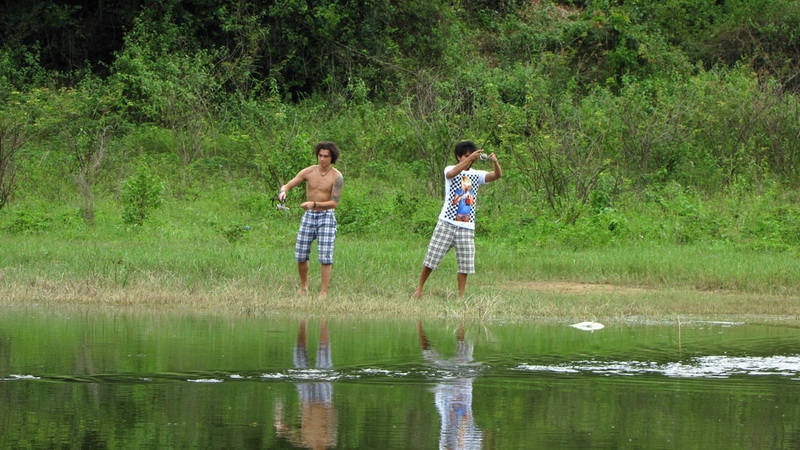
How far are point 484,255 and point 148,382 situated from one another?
7.83m

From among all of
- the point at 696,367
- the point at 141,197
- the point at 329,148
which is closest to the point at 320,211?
the point at 329,148

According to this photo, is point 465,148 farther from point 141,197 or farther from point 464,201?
point 141,197

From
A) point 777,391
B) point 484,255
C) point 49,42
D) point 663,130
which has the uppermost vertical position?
point 49,42

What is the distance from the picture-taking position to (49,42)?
88.5ft

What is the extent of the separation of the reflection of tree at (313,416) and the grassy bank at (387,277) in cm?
281

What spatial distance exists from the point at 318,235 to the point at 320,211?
256 millimetres

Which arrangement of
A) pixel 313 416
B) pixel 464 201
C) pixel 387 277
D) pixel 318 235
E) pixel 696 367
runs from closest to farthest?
1. pixel 313 416
2. pixel 696 367
3. pixel 464 201
4. pixel 318 235
5. pixel 387 277

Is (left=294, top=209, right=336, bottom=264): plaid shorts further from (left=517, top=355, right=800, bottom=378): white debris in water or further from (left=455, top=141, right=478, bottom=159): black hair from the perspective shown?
(left=517, top=355, right=800, bottom=378): white debris in water

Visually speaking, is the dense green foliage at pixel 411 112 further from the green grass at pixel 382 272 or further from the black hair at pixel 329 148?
the black hair at pixel 329 148


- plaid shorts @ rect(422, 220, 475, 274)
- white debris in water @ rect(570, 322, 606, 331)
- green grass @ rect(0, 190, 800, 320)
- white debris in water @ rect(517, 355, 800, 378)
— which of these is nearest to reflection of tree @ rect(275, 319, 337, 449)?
white debris in water @ rect(517, 355, 800, 378)

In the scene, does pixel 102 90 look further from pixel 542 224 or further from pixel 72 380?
pixel 72 380

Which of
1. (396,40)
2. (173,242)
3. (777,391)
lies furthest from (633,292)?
(396,40)

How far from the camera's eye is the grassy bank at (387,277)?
10.5 metres

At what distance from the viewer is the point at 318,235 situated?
11.1 meters
